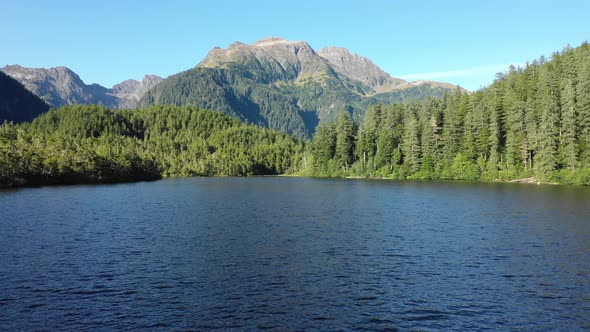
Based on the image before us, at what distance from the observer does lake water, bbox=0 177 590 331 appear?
2847cm

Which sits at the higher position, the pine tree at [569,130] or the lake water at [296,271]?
the pine tree at [569,130]

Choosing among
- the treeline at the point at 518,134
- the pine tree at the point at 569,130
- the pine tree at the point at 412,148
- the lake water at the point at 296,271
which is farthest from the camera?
the pine tree at the point at 412,148

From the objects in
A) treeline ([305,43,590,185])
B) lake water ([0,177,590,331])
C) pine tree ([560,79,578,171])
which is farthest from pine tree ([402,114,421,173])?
lake water ([0,177,590,331])

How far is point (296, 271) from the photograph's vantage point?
3962 centimetres

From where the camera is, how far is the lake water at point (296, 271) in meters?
28.5

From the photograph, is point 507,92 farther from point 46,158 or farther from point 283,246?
point 46,158

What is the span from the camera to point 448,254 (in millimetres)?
45656

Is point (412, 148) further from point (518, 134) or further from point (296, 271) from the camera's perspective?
point (296, 271)

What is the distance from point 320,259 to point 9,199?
84.9m

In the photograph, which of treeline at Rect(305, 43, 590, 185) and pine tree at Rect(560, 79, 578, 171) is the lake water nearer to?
pine tree at Rect(560, 79, 578, 171)

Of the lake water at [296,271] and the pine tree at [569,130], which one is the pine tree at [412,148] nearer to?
the pine tree at [569,130]

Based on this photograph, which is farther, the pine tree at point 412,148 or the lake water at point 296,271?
the pine tree at point 412,148

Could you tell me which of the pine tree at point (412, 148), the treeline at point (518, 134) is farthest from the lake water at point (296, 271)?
the pine tree at point (412, 148)

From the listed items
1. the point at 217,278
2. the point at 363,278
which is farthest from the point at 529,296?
the point at 217,278
